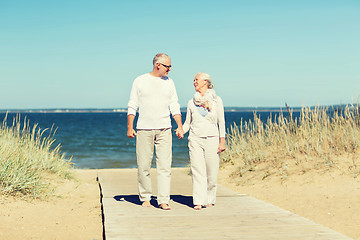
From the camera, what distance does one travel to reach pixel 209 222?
17.8ft

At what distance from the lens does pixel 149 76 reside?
6.00 m

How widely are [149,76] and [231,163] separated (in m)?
5.86

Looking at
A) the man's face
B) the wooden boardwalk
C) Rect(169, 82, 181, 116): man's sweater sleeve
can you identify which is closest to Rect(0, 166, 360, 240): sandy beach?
the wooden boardwalk

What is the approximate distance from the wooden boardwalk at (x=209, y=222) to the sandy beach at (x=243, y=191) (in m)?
0.62

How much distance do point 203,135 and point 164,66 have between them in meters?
1.14

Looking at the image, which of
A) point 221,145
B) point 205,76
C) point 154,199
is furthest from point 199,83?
point 154,199

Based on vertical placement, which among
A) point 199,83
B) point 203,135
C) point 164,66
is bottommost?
point 203,135

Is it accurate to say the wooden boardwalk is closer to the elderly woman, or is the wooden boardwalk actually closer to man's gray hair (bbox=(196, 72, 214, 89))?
the elderly woman

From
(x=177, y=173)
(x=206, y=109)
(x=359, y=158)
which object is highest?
(x=206, y=109)

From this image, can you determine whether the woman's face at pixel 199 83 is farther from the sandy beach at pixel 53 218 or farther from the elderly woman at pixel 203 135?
the sandy beach at pixel 53 218

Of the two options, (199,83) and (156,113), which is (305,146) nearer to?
(199,83)

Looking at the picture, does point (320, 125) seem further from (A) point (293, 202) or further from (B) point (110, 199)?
(B) point (110, 199)

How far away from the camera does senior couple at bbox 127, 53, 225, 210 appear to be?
5938mm

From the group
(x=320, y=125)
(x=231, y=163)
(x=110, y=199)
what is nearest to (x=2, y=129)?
(x=110, y=199)
